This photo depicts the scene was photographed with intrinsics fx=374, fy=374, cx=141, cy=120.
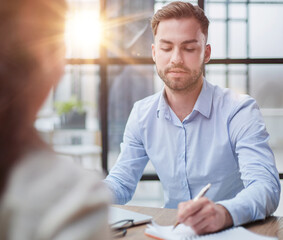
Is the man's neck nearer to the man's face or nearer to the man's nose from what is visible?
the man's face

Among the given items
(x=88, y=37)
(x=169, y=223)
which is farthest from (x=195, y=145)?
(x=88, y=37)

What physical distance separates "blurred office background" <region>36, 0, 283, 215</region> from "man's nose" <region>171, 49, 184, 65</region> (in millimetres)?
778

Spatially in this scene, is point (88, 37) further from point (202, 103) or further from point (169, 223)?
point (169, 223)

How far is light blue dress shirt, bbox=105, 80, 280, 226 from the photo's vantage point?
1.85m

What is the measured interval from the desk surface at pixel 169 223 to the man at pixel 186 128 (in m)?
0.28

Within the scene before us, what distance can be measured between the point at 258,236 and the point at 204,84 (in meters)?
1.09

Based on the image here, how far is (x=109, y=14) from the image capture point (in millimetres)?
2775

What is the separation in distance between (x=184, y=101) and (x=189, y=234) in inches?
39.8

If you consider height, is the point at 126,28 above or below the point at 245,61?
above

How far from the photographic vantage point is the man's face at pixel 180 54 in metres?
2.03

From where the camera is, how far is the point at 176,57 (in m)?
2.00

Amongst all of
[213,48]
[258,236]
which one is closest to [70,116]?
[213,48]

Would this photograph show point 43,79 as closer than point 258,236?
Yes

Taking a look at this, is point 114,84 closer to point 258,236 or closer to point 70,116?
point 258,236
